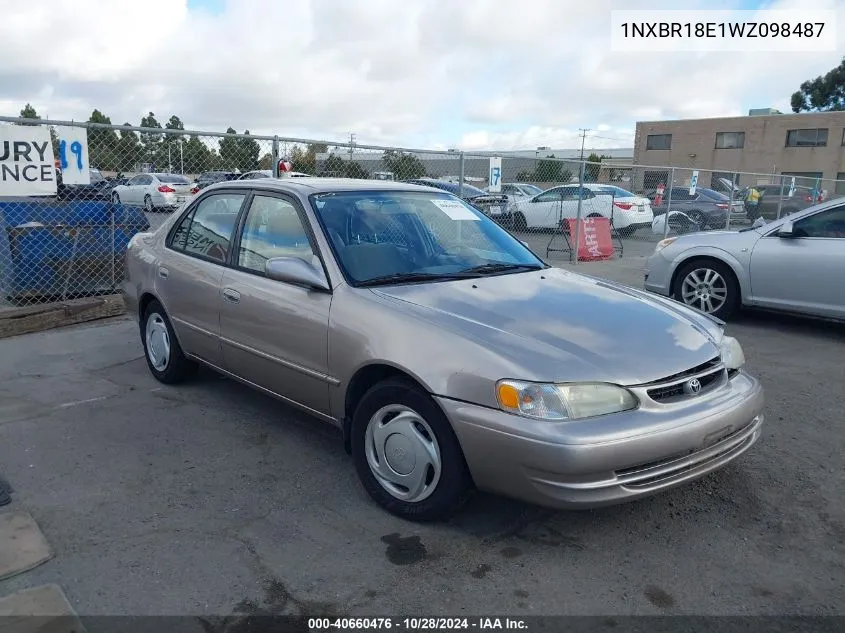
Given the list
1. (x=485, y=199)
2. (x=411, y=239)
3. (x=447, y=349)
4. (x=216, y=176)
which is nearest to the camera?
(x=447, y=349)

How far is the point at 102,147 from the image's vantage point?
7402mm

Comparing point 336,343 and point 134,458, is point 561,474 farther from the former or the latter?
point 134,458

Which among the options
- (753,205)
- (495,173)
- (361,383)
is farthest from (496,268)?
(753,205)

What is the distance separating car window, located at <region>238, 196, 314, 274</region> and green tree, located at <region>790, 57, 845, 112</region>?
237ft

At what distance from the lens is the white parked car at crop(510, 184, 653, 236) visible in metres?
17.1

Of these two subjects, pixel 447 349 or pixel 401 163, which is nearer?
pixel 447 349

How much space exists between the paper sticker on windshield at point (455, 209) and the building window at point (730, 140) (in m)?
47.8

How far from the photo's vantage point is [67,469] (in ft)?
12.7

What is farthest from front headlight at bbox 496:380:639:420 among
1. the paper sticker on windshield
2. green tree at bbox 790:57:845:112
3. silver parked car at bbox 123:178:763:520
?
green tree at bbox 790:57:845:112

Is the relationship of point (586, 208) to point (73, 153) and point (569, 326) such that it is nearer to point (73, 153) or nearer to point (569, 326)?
point (73, 153)

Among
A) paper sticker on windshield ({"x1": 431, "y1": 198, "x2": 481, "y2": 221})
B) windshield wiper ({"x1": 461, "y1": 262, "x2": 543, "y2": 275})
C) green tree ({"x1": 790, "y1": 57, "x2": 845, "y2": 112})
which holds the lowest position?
windshield wiper ({"x1": 461, "y1": 262, "x2": 543, "y2": 275})

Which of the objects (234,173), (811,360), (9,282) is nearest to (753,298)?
(811,360)

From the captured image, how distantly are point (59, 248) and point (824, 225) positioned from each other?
804cm

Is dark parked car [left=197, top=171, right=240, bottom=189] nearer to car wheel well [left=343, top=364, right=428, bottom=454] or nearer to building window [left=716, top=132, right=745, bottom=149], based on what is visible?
car wheel well [left=343, top=364, right=428, bottom=454]
